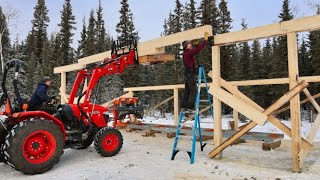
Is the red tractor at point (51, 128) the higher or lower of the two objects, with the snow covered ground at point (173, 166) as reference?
higher

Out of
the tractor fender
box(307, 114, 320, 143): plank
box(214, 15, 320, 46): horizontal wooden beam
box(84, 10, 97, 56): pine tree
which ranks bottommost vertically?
box(307, 114, 320, 143): plank

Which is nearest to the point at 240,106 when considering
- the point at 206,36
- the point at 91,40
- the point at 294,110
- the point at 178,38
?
the point at 294,110

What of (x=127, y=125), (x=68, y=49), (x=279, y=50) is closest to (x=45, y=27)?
(x=68, y=49)

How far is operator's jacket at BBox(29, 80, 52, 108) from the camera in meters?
6.00

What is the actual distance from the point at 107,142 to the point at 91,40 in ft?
116

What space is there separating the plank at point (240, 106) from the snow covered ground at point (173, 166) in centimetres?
94

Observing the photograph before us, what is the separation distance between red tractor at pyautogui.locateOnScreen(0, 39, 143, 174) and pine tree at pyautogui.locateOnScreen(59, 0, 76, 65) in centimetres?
3712

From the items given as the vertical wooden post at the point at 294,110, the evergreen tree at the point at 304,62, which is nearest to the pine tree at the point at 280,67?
the evergreen tree at the point at 304,62

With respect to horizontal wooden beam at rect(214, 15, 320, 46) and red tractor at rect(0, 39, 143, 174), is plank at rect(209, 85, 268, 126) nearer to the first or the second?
horizontal wooden beam at rect(214, 15, 320, 46)

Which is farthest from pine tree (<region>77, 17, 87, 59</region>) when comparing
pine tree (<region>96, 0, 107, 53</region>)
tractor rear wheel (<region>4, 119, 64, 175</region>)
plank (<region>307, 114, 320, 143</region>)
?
plank (<region>307, 114, 320, 143</region>)

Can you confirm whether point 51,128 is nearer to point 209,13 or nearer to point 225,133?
point 225,133

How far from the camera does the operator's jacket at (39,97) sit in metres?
6.00

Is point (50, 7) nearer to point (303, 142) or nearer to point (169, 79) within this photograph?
point (169, 79)

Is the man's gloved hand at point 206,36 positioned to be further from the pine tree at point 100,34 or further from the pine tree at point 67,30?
the pine tree at point 67,30
